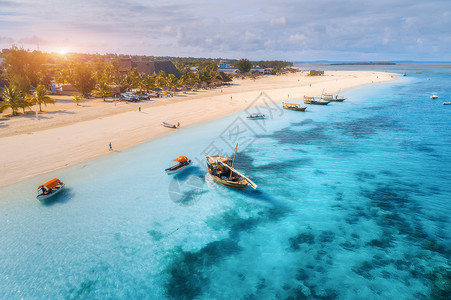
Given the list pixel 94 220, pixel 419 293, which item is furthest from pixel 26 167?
pixel 419 293

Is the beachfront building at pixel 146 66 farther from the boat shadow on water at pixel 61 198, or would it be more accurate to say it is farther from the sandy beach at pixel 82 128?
the boat shadow on water at pixel 61 198

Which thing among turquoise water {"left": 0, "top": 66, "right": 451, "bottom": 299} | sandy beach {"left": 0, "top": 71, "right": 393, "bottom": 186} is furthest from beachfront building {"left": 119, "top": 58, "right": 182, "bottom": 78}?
turquoise water {"left": 0, "top": 66, "right": 451, "bottom": 299}

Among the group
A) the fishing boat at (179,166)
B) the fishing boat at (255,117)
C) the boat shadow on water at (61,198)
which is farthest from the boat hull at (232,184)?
the fishing boat at (255,117)

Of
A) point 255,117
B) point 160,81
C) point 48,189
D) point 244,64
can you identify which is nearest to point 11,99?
point 48,189

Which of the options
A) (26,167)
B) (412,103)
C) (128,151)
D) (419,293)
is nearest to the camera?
(419,293)

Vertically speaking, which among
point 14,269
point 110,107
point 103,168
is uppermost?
point 110,107

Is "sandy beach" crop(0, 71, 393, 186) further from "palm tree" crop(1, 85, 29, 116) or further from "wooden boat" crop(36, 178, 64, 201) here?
"wooden boat" crop(36, 178, 64, 201)

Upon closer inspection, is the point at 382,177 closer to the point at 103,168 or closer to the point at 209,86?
the point at 103,168
